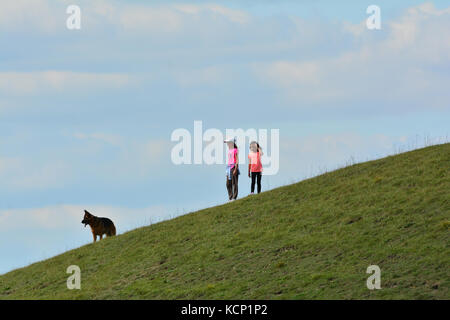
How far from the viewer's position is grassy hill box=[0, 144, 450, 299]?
2398 centimetres

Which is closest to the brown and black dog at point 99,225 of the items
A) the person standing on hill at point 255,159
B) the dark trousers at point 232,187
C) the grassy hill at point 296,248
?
the grassy hill at point 296,248

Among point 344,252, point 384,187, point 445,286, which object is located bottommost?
point 445,286

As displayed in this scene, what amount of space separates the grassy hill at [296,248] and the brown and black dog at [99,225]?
2.93ft

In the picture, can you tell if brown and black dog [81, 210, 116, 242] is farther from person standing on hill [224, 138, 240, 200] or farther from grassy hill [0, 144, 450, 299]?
person standing on hill [224, 138, 240, 200]

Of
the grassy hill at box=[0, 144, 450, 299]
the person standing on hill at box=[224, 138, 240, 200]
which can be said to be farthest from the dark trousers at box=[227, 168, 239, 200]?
the grassy hill at box=[0, 144, 450, 299]

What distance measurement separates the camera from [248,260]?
1096 inches

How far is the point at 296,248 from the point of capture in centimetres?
2772

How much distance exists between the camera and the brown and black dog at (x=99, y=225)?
1410 inches

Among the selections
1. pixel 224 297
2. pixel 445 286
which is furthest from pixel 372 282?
pixel 224 297

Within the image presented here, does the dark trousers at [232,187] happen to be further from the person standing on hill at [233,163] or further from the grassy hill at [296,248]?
the grassy hill at [296,248]

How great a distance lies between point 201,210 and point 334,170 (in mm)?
6715

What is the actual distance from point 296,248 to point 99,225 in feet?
39.9
